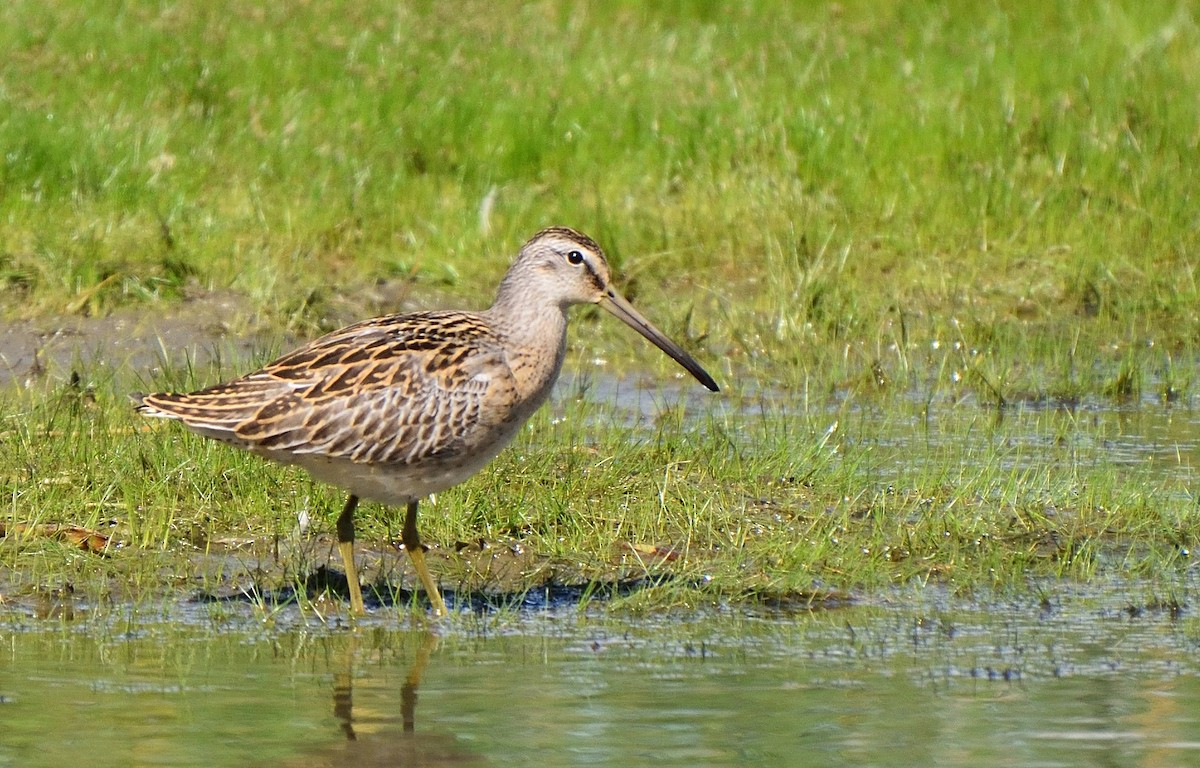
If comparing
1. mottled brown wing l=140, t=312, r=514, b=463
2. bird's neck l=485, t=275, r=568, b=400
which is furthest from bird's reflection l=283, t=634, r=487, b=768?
bird's neck l=485, t=275, r=568, b=400

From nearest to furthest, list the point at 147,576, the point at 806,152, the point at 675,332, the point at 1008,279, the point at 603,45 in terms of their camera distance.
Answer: the point at 147,576 < the point at 675,332 < the point at 1008,279 < the point at 806,152 < the point at 603,45

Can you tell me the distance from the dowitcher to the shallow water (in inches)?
17.4

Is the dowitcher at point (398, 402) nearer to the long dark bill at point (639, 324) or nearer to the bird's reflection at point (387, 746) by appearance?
the long dark bill at point (639, 324)

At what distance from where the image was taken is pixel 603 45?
45.5ft

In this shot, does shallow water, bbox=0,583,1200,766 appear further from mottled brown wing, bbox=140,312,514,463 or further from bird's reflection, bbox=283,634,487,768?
mottled brown wing, bbox=140,312,514,463

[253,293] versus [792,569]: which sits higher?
[253,293]

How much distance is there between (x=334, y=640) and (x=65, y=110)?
6453 millimetres

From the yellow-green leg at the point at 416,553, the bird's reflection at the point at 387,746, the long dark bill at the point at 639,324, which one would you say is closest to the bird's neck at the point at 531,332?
the long dark bill at the point at 639,324

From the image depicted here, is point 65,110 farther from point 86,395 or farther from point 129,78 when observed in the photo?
point 86,395

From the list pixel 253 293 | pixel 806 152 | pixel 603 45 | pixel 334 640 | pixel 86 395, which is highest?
pixel 603 45

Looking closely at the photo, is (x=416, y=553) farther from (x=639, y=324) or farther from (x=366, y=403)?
(x=639, y=324)

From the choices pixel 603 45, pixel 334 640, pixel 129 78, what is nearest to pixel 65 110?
pixel 129 78

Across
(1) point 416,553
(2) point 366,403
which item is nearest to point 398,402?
(2) point 366,403

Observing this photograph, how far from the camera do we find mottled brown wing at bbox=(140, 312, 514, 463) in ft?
21.3
